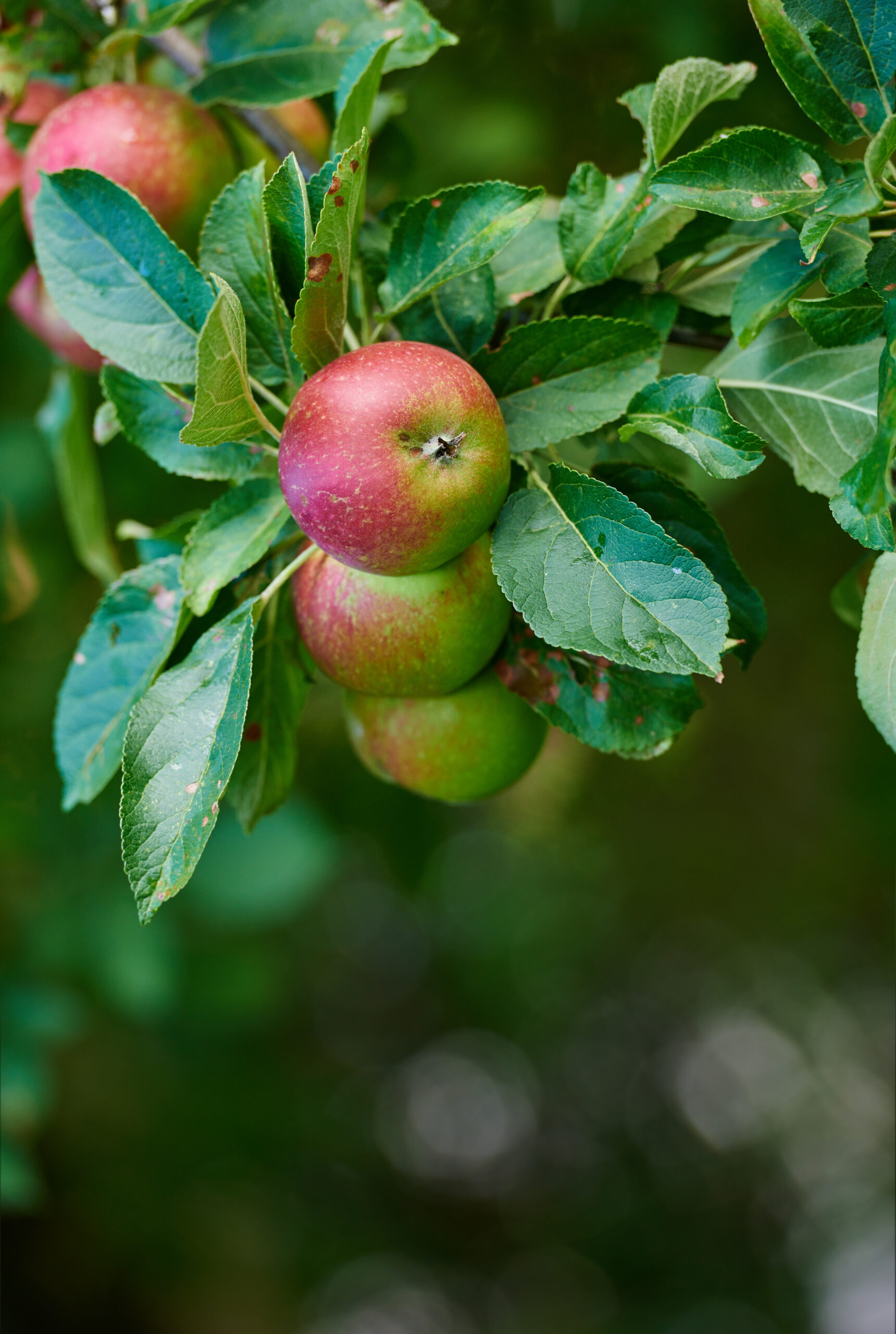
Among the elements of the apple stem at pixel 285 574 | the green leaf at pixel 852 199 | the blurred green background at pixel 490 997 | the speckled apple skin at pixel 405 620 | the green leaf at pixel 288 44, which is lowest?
the blurred green background at pixel 490 997

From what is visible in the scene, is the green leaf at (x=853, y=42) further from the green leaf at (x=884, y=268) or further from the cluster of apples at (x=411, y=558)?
the cluster of apples at (x=411, y=558)

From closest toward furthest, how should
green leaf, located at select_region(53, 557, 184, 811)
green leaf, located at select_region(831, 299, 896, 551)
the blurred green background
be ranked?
green leaf, located at select_region(831, 299, 896, 551) → green leaf, located at select_region(53, 557, 184, 811) → the blurred green background

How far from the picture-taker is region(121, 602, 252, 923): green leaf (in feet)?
1.47

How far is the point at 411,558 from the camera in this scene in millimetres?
468

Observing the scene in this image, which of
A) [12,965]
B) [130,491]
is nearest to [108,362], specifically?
[130,491]

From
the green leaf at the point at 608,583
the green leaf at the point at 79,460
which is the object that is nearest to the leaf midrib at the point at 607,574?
the green leaf at the point at 608,583

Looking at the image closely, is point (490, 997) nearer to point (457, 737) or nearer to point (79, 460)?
point (79, 460)

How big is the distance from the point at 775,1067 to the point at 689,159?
312 cm

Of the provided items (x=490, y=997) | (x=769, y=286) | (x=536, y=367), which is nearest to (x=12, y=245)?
(x=536, y=367)

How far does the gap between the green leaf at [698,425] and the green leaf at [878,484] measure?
0.04 m

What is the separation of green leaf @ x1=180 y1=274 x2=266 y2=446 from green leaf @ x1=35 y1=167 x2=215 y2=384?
0.30 feet

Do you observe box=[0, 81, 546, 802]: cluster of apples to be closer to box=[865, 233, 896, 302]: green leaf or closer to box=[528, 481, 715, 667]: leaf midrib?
box=[528, 481, 715, 667]: leaf midrib

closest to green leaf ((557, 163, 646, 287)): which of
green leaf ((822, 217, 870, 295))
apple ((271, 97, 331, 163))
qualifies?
green leaf ((822, 217, 870, 295))

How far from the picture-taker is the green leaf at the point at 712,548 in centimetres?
51
